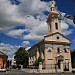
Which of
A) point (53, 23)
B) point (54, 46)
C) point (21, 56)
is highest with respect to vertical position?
point (53, 23)

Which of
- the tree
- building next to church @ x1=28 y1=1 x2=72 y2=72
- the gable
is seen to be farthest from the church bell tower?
the tree

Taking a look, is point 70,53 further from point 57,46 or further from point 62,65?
point 62,65

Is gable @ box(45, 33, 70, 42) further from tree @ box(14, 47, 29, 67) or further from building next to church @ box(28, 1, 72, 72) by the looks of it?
tree @ box(14, 47, 29, 67)

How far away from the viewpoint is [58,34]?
70.1 m

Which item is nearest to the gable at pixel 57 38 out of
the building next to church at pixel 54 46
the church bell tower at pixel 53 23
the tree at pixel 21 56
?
the building next to church at pixel 54 46

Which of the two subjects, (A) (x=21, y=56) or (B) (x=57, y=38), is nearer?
(B) (x=57, y=38)

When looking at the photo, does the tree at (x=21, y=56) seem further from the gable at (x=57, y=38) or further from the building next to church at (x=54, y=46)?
the gable at (x=57, y=38)

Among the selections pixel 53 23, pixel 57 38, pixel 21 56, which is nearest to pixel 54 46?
pixel 57 38

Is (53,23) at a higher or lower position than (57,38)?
higher

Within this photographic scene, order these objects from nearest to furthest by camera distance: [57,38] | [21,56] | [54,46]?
1. [54,46]
2. [57,38]
3. [21,56]

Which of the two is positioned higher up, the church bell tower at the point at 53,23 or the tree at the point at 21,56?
the church bell tower at the point at 53,23

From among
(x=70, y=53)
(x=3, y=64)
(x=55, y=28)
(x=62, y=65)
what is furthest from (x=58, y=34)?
(x=3, y=64)

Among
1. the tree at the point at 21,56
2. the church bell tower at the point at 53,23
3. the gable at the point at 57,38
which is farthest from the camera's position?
the tree at the point at 21,56

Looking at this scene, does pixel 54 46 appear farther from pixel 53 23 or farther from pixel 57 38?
pixel 53 23
